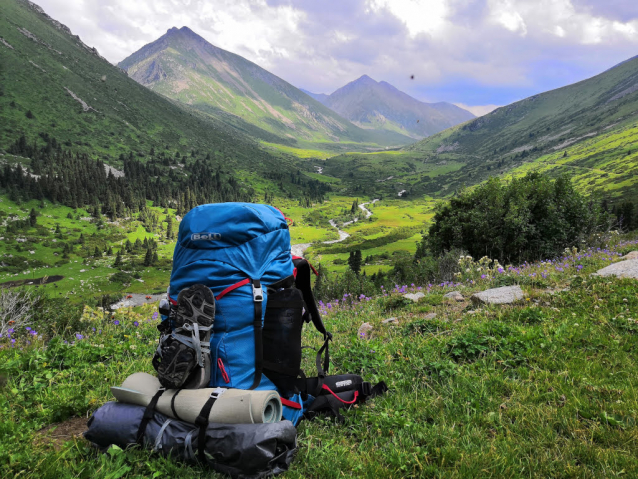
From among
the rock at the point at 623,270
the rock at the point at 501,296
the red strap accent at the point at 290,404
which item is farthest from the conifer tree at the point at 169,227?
the rock at the point at 623,270

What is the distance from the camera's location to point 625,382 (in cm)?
342

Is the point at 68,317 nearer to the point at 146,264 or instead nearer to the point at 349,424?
the point at 349,424

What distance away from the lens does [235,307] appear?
335cm

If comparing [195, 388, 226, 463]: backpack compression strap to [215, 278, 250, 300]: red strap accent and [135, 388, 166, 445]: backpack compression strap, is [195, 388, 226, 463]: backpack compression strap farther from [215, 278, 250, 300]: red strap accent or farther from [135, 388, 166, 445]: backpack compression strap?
[215, 278, 250, 300]: red strap accent

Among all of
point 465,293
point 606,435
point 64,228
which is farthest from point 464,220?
point 64,228

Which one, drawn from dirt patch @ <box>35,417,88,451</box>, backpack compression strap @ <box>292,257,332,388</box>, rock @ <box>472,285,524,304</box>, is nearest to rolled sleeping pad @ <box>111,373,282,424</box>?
dirt patch @ <box>35,417,88,451</box>

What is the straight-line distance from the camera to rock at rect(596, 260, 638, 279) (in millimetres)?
6374

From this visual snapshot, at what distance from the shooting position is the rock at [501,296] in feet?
21.5

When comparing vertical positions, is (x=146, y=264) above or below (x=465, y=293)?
below

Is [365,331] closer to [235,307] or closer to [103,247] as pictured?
[235,307]

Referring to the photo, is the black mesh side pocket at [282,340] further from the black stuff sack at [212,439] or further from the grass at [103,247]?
the grass at [103,247]

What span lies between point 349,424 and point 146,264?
14995 cm

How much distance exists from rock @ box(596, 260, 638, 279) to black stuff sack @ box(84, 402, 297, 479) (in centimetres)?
742

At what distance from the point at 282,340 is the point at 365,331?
3794 millimetres
